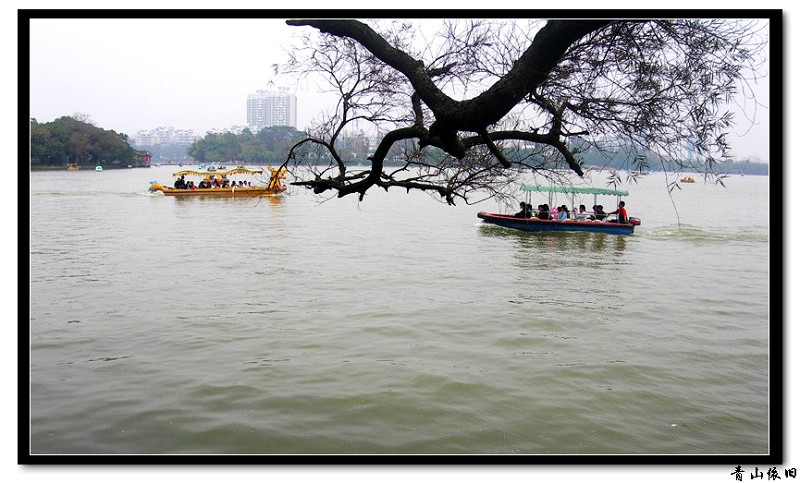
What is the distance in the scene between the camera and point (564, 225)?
15695 millimetres

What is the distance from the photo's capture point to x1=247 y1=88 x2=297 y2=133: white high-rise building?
155 inches

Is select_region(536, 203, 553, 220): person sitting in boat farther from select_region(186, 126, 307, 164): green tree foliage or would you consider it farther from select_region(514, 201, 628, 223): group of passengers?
select_region(186, 126, 307, 164): green tree foliage

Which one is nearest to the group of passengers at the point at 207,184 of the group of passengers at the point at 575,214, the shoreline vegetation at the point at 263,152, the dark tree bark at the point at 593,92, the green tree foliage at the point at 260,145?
the shoreline vegetation at the point at 263,152

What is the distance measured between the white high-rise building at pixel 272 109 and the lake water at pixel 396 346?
21.5 inches

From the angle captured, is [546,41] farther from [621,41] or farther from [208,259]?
[208,259]

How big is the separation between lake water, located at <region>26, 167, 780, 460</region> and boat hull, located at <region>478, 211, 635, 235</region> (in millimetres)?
439

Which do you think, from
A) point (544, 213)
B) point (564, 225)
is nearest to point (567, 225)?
point (564, 225)

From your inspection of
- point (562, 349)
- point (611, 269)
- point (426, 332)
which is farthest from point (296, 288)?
point (611, 269)

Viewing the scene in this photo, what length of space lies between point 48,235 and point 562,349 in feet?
37.6

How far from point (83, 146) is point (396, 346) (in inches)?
392

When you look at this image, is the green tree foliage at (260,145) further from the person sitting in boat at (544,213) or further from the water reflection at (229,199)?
the water reflection at (229,199)

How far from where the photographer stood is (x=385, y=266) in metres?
12.1

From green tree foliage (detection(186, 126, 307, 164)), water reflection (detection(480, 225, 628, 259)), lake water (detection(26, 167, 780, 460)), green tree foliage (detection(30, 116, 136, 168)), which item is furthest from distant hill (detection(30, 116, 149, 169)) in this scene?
water reflection (detection(480, 225, 628, 259))

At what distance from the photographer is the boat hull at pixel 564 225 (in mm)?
15609
